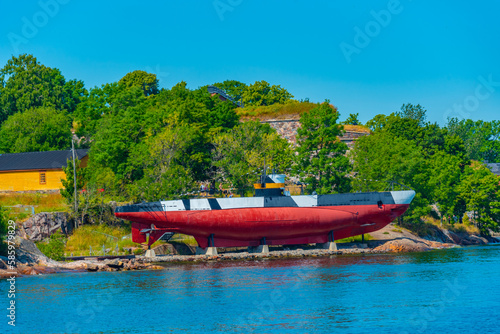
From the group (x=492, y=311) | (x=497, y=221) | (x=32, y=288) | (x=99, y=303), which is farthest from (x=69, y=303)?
(x=497, y=221)

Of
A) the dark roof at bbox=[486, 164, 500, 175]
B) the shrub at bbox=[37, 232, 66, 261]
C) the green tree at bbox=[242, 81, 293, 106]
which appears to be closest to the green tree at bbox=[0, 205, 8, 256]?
the shrub at bbox=[37, 232, 66, 261]

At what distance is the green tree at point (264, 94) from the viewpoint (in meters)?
116

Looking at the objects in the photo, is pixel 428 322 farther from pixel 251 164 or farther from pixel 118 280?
pixel 251 164

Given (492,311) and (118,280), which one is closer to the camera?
(492,311)

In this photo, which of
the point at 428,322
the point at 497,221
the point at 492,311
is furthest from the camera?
the point at 497,221

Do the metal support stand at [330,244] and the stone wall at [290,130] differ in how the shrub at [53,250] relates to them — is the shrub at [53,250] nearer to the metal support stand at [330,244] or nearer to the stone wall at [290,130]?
the metal support stand at [330,244]

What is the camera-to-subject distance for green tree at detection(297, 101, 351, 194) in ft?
228

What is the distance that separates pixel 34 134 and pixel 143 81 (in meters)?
36.6

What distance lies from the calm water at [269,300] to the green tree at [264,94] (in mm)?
72746

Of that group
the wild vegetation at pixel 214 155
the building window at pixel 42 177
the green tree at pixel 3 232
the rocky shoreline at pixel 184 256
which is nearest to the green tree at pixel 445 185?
the wild vegetation at pixel 214 155

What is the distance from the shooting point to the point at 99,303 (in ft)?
107

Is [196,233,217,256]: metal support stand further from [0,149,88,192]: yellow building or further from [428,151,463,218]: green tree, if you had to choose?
[428,151,463,218]: green tree

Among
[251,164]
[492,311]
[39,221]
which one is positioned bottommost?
[492,311]

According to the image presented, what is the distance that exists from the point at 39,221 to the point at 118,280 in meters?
18.7
